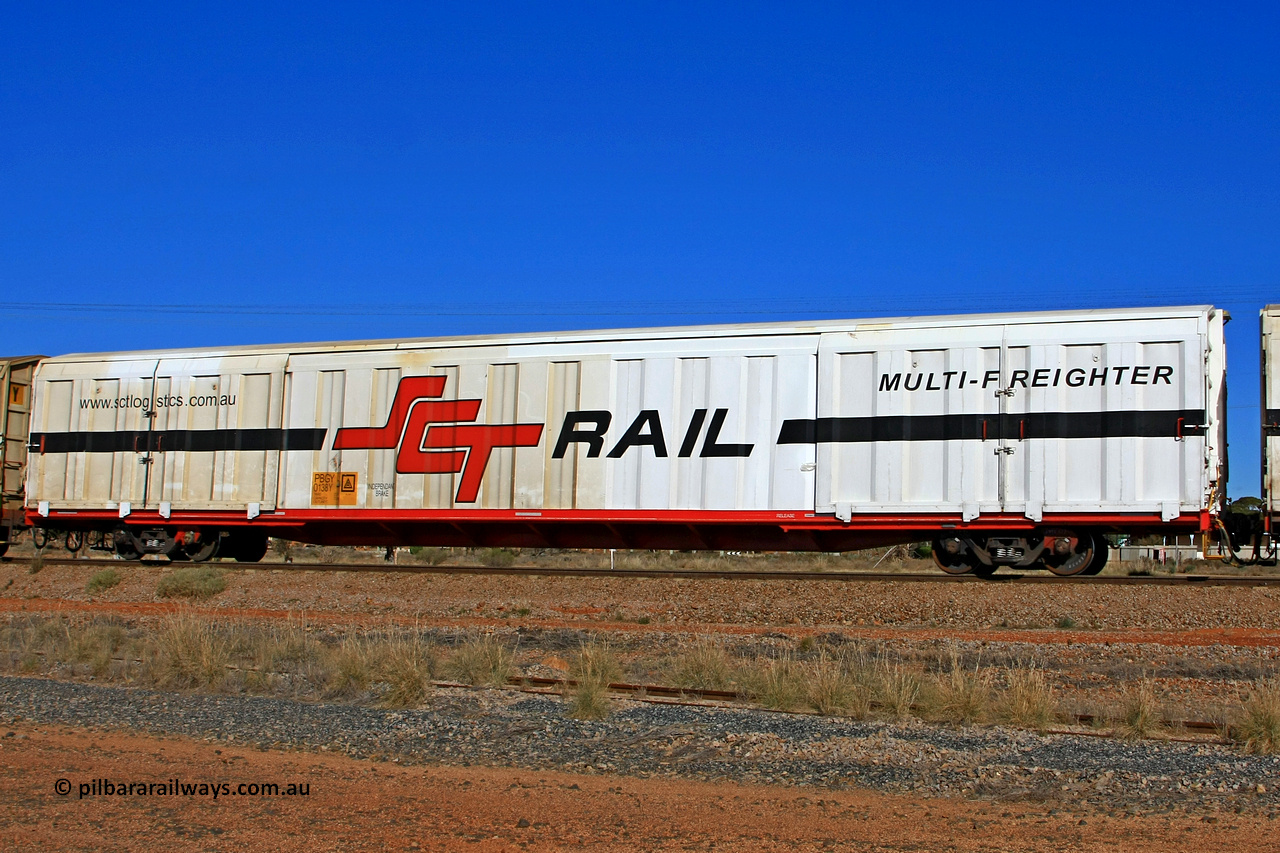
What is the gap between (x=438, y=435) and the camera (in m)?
16.0

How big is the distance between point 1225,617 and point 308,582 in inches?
531

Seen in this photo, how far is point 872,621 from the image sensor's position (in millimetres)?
14141

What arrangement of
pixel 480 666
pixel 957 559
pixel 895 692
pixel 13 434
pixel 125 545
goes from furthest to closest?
pixel 13 434 → pixel 125 545 → pixel 957 559 → pixel 480 666 → pixel 895 692

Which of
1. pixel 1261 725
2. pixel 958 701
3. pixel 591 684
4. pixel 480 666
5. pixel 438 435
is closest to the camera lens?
pixel 1261 725

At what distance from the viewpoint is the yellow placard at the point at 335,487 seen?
642 inches

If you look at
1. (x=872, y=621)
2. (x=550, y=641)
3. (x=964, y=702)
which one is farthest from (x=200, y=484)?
(x=964, y=702)

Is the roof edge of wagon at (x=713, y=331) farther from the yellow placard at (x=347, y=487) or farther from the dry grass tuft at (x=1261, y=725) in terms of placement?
the dry grass tuft at (x=1261, y=725)

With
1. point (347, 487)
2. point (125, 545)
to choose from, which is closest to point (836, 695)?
point (347, 487)

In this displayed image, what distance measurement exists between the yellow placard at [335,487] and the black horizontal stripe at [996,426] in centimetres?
663

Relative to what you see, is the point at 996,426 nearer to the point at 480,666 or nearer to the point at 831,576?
the point at 831,576

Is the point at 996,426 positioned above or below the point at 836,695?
above

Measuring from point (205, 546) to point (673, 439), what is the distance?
28.3ft

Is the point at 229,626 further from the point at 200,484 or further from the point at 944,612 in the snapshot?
the point at 944,612

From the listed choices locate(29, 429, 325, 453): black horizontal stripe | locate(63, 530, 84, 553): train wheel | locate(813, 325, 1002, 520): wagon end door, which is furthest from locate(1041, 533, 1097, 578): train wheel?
locate(63, 530, 84, 553): train wheel
